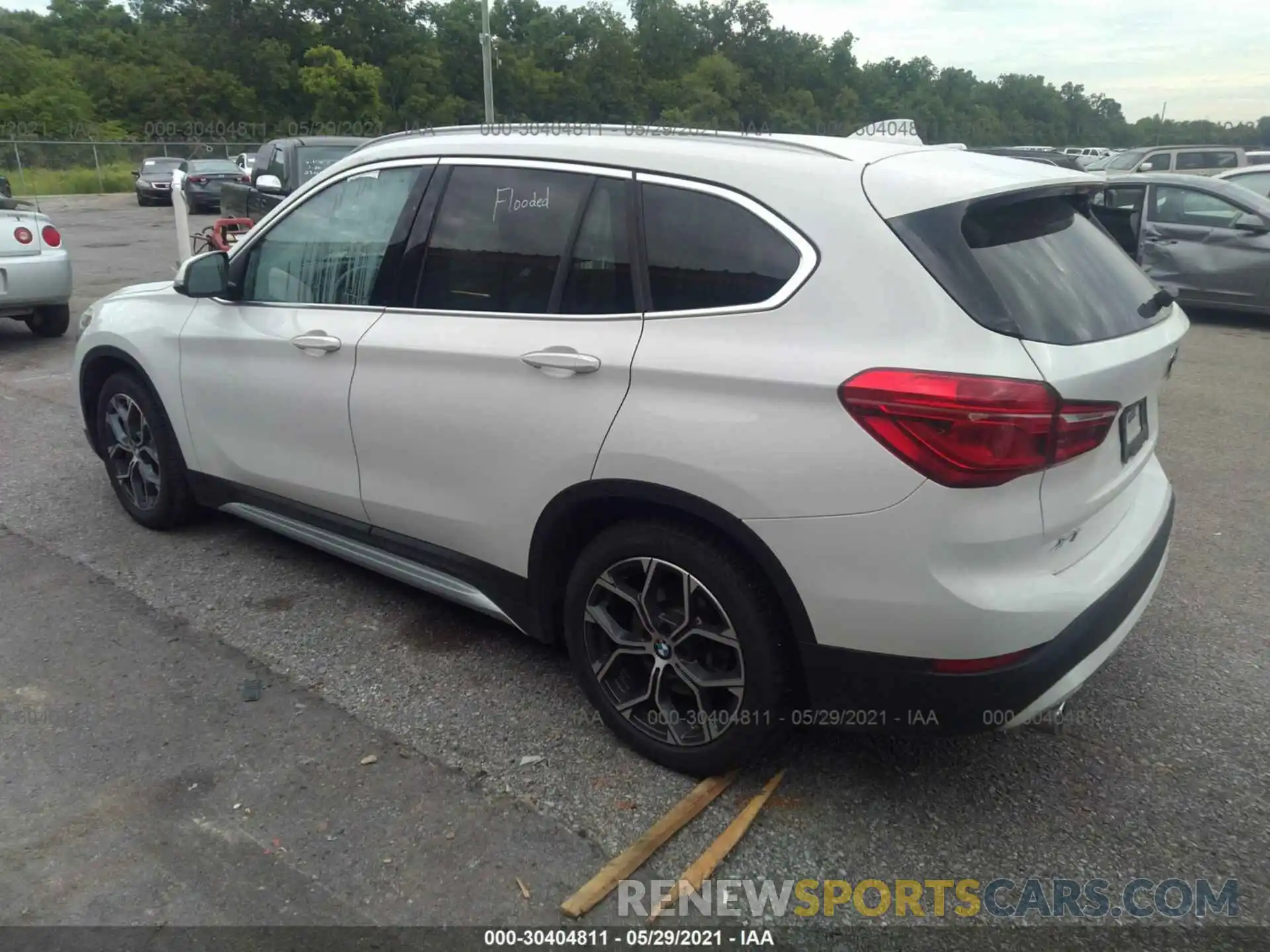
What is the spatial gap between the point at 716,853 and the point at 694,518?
90 cm

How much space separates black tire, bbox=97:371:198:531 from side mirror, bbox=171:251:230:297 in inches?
Answer: 29.0

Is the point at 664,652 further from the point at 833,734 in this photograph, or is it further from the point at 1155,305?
the point at 1155,305

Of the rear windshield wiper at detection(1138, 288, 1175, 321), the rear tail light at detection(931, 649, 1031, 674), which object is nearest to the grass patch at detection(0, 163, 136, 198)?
the rear windshield wiper at detection(1138, 288, 1175, 321)

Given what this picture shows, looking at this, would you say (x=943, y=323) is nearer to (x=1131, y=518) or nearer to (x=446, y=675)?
(x=1131, y=518)

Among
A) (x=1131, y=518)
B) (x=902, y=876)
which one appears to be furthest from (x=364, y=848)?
(x=1131, y=518)

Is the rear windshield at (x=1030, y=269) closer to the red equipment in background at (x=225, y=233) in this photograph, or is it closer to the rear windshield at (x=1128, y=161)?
the red equipment in background at (x=225, y=233)

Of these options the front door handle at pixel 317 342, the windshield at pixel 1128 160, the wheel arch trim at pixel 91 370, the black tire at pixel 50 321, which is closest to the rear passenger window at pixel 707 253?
the front door handle at pixel 317 342

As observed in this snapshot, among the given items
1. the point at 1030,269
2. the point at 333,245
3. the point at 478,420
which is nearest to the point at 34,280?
the point at 333,245

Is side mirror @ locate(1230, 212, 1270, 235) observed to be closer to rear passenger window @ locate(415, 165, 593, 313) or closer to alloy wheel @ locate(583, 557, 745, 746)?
rear passenger window @ locate(415, 165, 593, 313)

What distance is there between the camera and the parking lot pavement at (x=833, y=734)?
2723 millimetres

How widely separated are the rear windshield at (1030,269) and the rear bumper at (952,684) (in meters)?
0.75

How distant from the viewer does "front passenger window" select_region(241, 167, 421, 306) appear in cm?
370

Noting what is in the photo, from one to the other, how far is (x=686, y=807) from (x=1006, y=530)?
119 cm

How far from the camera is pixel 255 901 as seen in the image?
2500 mm
